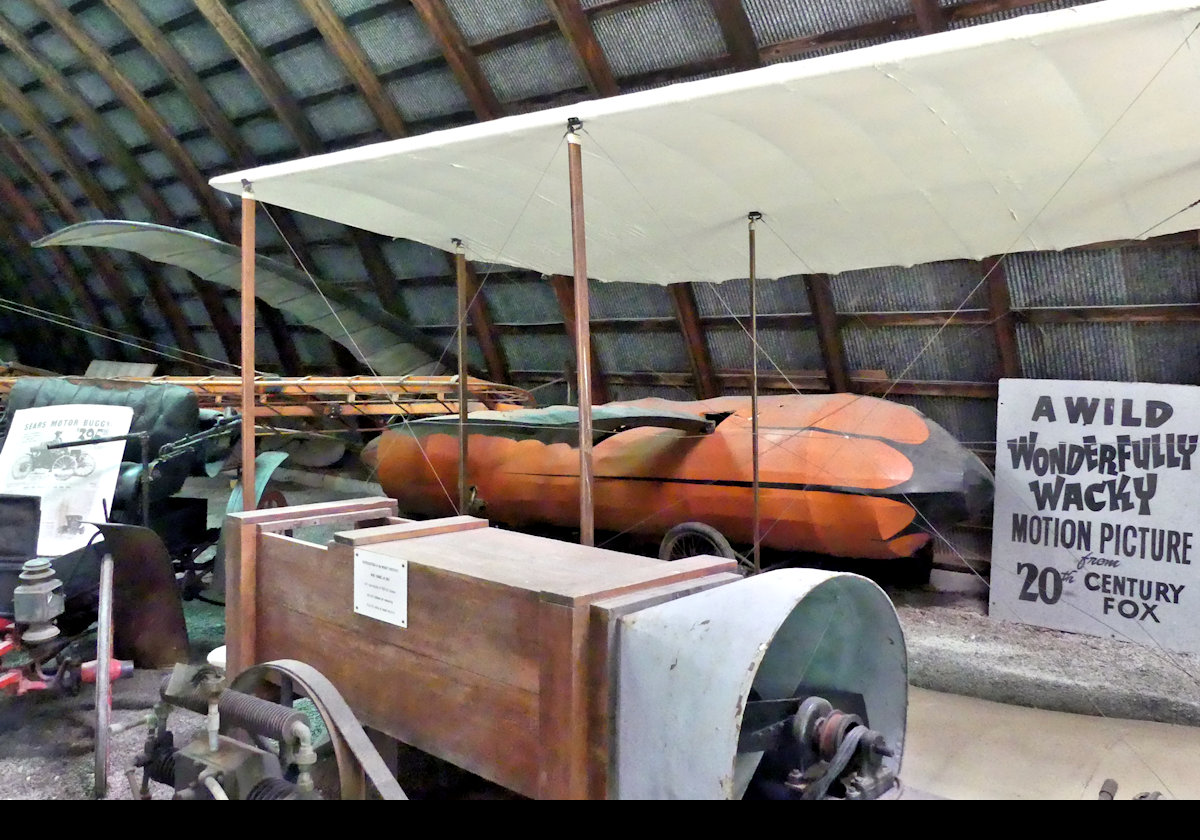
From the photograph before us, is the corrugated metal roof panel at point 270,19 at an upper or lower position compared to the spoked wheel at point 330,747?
upper

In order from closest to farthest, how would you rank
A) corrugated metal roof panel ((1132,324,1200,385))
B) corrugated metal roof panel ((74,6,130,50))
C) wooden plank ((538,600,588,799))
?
wooden plank ((538,600,588,799)) → corrugated metal roof panel ((1132,324,1200,385)) → corrugated metal roof panel ((74,6,130,50))

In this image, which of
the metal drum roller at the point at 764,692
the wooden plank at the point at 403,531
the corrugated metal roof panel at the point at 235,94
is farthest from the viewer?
the corrugated metal roof panel at the point at 235,94

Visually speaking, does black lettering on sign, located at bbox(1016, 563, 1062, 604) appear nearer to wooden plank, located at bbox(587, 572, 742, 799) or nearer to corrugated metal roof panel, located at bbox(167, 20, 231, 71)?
wooden plank, located at bbox(587, 572, 742, 799)

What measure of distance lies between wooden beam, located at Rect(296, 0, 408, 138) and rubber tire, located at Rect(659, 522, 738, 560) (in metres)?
3.94

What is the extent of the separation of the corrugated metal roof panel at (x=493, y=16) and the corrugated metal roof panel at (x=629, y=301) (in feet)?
5.78

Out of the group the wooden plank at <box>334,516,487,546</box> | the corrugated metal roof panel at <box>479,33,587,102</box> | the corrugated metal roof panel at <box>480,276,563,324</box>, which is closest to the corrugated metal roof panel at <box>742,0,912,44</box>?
the corrugated metal roof panel at <box>479,33,587,102</box>

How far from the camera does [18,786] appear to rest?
2217 mm

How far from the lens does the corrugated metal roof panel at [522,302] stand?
20.4 ft

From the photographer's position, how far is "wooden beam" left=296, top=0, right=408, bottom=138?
556 centimetres

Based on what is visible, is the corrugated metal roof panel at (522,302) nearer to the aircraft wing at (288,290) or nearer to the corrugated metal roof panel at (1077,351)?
the aircraft wing at (288,290)

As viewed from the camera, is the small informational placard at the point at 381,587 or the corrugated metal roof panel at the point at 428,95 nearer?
the small informational placard at the point at 381,587

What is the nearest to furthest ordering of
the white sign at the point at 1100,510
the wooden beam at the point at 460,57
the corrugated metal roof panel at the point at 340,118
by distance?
the white sign at the point at 1100,510 → the wooden beam at the point at 460,57 → the corrugated metal roof panel at the point at 340,118

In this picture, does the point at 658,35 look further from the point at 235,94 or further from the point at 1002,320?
the point at 235,94

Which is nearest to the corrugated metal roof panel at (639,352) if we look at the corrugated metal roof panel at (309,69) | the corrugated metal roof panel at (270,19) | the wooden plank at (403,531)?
the corrugated metal roof panel at (309,69)
